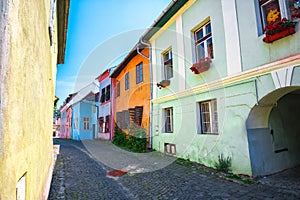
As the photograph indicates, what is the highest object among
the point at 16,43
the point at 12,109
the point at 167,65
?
the point at 167,65

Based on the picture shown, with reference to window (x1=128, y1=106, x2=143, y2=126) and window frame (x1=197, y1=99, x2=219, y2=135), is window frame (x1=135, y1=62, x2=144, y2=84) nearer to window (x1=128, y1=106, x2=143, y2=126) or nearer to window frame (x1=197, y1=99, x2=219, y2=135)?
window (x1=128, y1=106, x2=143, y2=126)

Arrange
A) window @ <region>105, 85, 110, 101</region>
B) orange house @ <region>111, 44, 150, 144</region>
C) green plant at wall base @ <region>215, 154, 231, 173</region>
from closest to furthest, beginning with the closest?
green plant at wall base @ <region>215, 154, 231, 173</region> < orange house @ <region>111, 44, 150, 144</region> < window @ <region>105, 85, 110, 101</region>

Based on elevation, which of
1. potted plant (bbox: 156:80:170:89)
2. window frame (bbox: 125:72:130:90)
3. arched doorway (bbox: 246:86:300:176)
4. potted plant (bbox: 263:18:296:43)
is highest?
window frame (bbox: 125:72:130:90)

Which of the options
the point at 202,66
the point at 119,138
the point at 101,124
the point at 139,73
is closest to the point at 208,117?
the point at 202,66

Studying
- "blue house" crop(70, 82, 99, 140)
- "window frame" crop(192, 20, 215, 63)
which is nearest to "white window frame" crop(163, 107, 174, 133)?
"window frame" crop(192, 20, 215, 63)

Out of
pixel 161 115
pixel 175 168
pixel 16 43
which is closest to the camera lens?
pixel 16 43

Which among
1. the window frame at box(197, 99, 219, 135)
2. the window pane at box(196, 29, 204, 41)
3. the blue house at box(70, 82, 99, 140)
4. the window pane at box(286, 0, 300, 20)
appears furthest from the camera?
the blue house at box(70, 82, 99, 140)

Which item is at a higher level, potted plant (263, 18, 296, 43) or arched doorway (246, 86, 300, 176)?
potted plant (263, 18, 296, 43)

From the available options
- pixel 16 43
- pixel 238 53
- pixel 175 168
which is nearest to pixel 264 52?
pixel 238 53

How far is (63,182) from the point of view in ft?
16.2

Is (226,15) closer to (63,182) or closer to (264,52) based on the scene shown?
(264,52)

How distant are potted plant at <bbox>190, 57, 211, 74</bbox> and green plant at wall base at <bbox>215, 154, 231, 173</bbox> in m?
2.80

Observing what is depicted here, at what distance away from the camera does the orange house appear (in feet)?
33.9

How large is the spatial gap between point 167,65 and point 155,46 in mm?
1419
